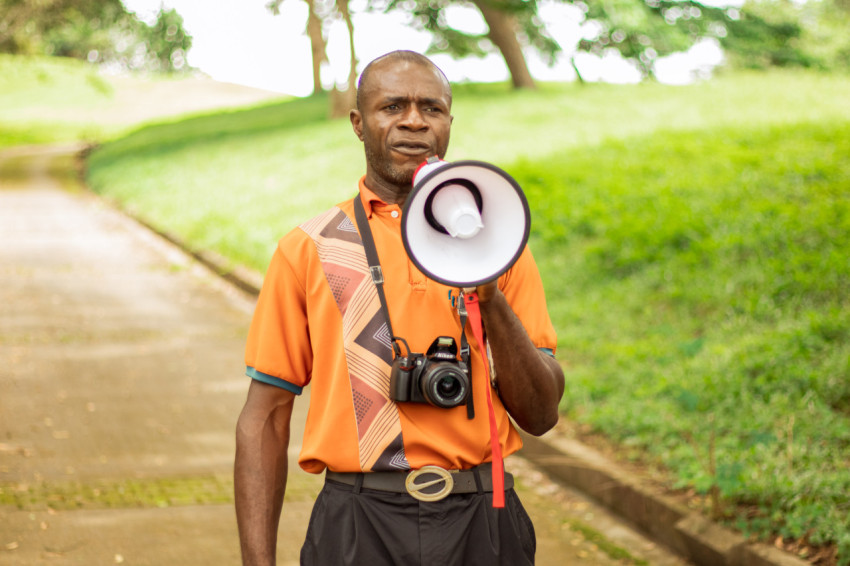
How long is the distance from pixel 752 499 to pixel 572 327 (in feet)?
9.95

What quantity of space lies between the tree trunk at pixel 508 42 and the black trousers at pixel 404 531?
70.1 ft

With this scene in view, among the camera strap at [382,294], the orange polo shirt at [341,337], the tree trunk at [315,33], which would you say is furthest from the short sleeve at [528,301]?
the tree trunk at [315,33]

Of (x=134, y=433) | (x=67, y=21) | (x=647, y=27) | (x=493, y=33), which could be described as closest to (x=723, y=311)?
(x=134, y=433)

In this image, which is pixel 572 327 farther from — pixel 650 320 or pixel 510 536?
pixel 510 536

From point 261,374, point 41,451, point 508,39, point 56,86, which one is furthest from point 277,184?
point 56,86

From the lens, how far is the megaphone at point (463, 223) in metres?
1.76

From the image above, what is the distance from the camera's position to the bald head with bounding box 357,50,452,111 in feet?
7.29

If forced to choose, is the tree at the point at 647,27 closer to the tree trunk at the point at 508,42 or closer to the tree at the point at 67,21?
the tree trunk at the point at 508,42

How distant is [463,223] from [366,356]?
470mm

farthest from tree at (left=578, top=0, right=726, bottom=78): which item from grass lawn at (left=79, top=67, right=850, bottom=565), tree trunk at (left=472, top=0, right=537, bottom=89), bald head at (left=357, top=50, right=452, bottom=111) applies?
bald head at (left=357, top=50, right=452, bottom=111)

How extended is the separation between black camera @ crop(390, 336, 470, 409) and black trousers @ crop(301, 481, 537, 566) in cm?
25

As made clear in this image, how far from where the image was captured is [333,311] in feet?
6.99

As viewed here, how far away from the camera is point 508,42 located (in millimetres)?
23422

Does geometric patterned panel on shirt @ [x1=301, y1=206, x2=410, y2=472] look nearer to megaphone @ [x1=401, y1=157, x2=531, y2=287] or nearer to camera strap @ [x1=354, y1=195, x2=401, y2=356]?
camera strap @ [x1=354, y1=195, x2=401, y2=356]
